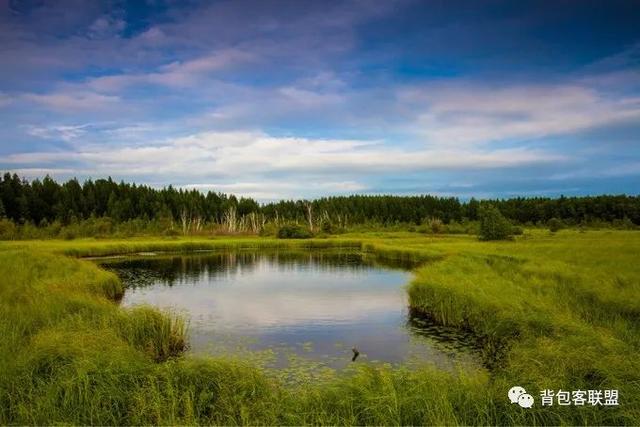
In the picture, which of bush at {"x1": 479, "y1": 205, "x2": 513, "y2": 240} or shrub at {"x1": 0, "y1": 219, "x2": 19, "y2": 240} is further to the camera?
shrub at {"x1": 0, "y1": 219, "x2": 19, "y2": 240}

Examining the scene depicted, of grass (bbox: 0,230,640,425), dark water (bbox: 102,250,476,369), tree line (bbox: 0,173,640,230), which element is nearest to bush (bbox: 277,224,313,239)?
tree line (bbox: 0,173,640,230)

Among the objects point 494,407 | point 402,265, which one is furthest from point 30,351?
point 402,265

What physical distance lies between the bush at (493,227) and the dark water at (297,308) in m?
13.5

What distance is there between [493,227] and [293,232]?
39230 mm

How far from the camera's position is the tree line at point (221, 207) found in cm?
10256

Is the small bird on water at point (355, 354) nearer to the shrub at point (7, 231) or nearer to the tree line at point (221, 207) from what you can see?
the shrub at point (7, 231)

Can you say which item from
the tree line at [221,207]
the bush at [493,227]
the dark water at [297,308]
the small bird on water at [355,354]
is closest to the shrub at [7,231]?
the tree line at [221,207]

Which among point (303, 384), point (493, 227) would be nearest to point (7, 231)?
point (493, 227)

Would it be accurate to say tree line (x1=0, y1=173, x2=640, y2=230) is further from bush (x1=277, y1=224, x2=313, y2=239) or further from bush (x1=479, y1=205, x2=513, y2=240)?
bush (x1=479, y1=205, x2=513, y2=240)

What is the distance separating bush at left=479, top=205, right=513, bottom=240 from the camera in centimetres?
5281

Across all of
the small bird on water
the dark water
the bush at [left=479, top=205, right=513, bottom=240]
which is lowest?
the dark water

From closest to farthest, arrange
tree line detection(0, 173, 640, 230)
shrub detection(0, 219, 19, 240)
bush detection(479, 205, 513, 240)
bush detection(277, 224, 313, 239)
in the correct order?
bush detection(479, 205, 513, 240), shrub detection(0, 219, 19, 240), bush detection(277, 224, 313, 239), tree line detection(0, 173, 640, 230)

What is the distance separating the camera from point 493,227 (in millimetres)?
52844

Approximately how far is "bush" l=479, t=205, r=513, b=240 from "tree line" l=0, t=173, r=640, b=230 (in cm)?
4622
